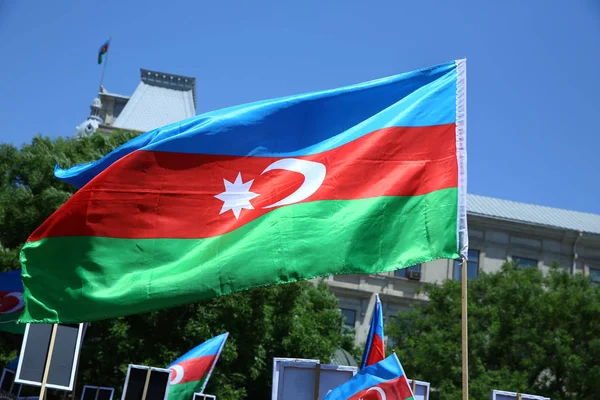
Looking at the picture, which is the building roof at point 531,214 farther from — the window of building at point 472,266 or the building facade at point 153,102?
the building facade at point 153,102

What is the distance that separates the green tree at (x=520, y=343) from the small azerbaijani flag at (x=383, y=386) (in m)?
18.2

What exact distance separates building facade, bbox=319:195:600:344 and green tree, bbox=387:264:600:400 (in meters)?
11.5

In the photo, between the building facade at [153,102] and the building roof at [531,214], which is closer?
the building roof at [531,214]

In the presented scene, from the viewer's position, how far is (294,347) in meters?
24.8

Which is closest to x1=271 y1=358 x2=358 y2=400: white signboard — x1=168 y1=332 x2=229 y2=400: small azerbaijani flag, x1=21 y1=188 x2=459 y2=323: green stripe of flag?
x1=21 y1=188 x2=459 y2=323: green stripe of flag

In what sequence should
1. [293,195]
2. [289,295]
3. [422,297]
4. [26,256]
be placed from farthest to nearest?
[422,297] → [289,295] → [293,195] → [26,256]

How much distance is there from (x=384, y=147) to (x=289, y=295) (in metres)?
17.5

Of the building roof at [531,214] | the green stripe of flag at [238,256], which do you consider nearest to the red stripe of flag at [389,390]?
the green stripe of flag at [238,256]

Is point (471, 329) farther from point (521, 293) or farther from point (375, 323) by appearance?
point (375, 323)

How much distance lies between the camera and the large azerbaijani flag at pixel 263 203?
684 centimetres

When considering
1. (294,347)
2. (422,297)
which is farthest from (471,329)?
(422,297)

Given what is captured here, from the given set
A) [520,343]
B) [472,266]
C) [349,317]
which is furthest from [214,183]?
[472,266]

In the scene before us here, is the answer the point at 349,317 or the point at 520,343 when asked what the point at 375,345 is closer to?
the point at 520,343

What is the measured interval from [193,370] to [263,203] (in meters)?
8.09
